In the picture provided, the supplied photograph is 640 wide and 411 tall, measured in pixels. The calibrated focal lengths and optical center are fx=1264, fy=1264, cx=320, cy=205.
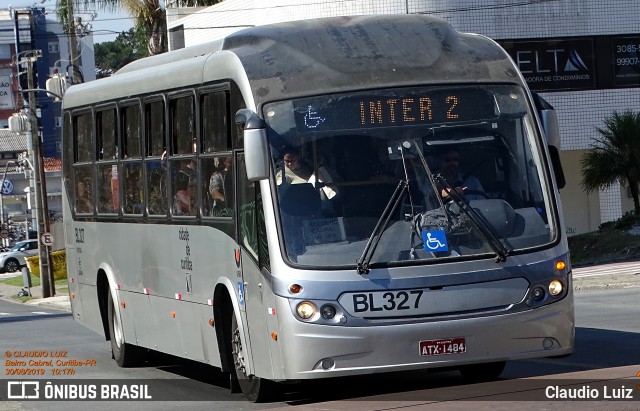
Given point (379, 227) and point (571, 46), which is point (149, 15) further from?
point (379, 227)

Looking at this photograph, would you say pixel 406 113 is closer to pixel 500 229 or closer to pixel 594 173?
pixel 500 229

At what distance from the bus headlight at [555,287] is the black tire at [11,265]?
59.9 meters

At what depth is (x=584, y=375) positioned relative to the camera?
1136cm

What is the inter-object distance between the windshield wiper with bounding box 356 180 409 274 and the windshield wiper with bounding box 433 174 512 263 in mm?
316

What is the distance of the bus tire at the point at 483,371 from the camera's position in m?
11.8

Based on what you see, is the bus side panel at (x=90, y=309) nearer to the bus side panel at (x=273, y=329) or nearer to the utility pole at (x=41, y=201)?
the bus side panel at (x=273, y=329)

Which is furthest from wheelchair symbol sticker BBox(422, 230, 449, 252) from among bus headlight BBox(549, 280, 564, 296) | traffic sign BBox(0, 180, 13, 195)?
traffic sign BBox(0, 180, 13, 195)

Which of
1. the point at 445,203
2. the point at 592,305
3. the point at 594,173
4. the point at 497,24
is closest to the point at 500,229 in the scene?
the point at 445,203

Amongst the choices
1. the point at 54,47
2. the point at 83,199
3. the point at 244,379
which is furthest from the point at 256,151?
the point at 54,47

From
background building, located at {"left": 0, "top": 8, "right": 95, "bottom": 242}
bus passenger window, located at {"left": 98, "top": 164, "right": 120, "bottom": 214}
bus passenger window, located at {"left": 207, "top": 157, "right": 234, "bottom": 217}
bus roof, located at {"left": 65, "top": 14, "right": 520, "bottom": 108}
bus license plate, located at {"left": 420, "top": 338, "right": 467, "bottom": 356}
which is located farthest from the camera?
background building, located at {"left": 0, "top": 8, "right": 95, "bottom": 242}

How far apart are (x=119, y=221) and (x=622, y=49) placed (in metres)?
25.8

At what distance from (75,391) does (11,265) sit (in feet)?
183

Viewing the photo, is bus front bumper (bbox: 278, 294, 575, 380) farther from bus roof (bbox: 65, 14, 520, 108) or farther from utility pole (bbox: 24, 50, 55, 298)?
utility pole (bbox: 24, 50, 55, 298)

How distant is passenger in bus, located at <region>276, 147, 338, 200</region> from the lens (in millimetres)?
10227
